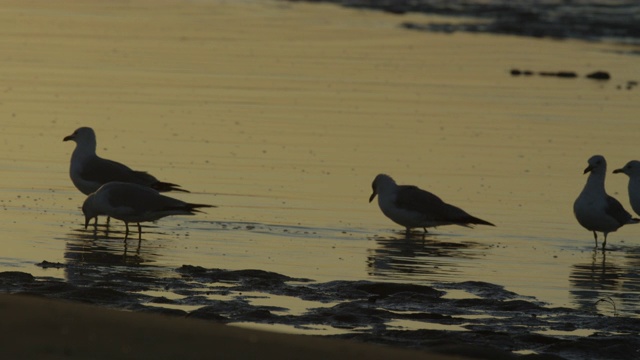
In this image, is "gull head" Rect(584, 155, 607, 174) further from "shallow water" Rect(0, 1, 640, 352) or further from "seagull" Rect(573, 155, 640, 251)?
"shallow water" Rect(0, 1, 640, 352)

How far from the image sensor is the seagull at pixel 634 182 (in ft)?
52.9

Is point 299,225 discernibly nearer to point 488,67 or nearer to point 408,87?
point 408,87

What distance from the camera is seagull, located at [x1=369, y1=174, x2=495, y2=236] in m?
14.8

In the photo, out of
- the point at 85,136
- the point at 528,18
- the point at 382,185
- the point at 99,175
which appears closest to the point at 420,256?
the point at 382,185

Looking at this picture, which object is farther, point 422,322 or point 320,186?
point 320,186

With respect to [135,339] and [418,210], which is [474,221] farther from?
[135,339]

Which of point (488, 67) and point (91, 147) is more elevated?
point (488, 67)

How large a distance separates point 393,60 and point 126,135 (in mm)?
10565

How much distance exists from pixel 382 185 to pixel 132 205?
2778 millimetres

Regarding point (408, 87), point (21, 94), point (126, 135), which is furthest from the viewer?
point (408, 87)

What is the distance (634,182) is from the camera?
16.4 m

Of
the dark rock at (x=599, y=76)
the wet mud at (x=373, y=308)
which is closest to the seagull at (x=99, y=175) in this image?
the wet mud at (x=373, y=308)

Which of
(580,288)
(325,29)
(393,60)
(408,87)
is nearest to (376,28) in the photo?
(325,29)

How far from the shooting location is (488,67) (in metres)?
29.0
